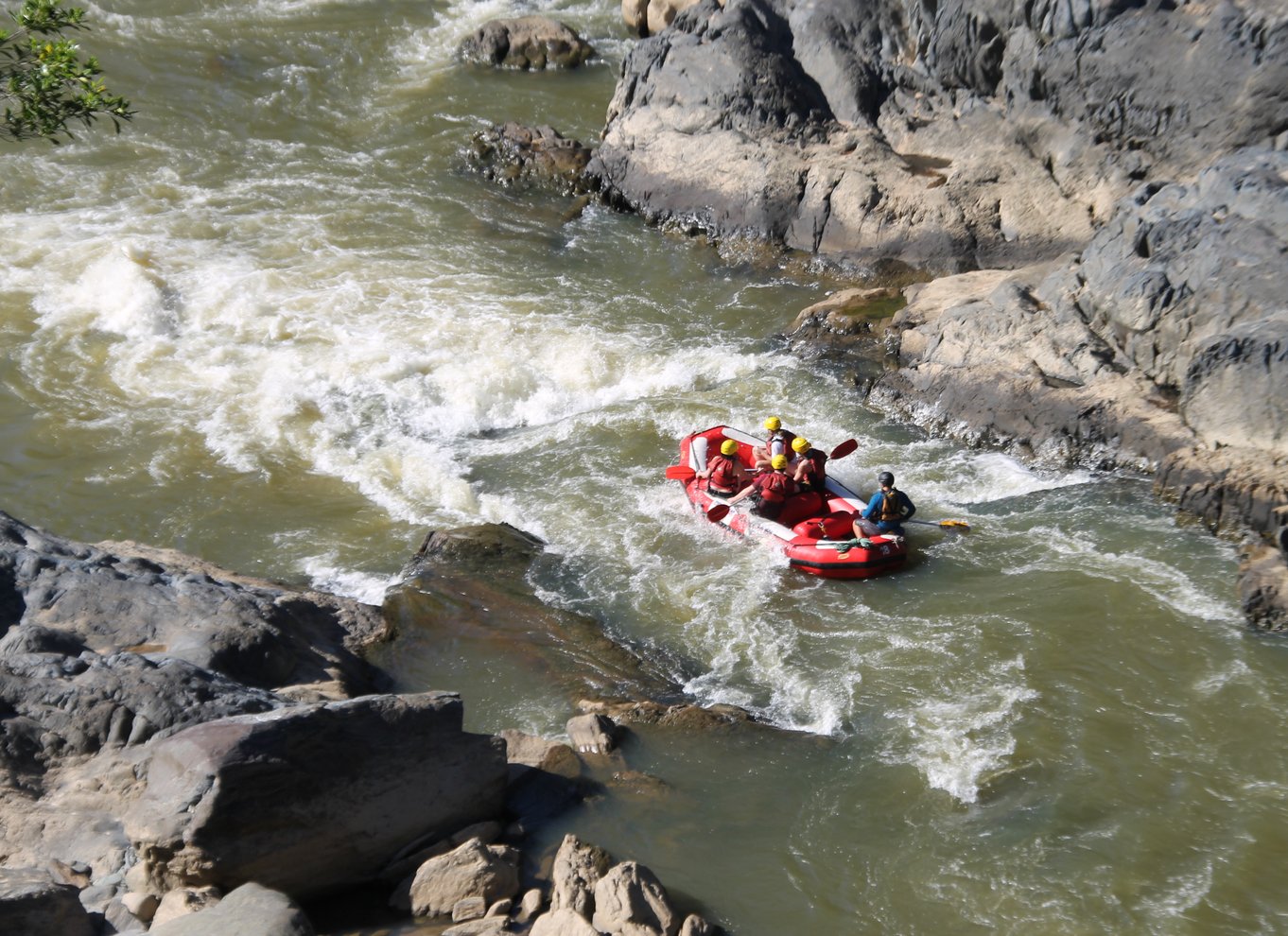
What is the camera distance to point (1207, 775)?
8.06 m

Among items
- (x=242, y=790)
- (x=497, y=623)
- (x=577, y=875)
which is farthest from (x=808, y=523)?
(x=242, y=790)

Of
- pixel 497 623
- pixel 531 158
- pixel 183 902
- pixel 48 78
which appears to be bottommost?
pixel 497 623

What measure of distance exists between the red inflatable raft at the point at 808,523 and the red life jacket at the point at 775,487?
98 mm

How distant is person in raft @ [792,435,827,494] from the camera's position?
11.4 m

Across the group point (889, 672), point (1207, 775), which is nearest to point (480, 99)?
point (889, 672)

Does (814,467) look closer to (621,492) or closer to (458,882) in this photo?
(621,492)

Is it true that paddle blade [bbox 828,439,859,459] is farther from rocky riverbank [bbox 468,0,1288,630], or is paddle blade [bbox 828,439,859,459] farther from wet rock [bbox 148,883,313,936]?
wet rock [bbox 148,883,313,936]

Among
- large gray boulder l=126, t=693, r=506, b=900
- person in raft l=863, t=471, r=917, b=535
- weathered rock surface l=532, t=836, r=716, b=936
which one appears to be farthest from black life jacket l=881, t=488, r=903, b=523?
weathered rock surface l=532, t=836, r=716, b=936

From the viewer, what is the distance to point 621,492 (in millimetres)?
12047

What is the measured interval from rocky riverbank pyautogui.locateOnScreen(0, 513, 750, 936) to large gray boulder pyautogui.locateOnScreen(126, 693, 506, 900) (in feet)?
0.03

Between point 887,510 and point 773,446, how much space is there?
1.35 m

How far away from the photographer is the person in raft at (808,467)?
11414 millimetres

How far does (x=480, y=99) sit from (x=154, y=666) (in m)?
14.7

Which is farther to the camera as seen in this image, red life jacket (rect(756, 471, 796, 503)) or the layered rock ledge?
red life jacket (rect(756, 471, 796, 503))
